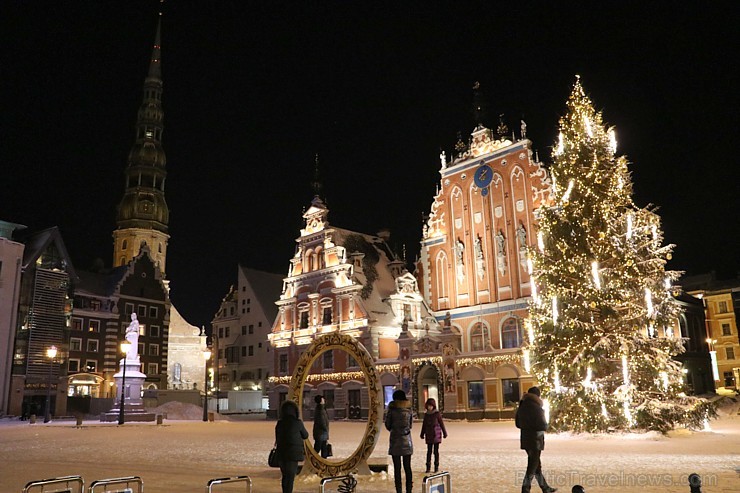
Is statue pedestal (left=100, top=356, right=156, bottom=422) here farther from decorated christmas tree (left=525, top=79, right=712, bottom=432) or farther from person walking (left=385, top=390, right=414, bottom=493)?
person walking (left=385, top=390, right=414, bottom=493)

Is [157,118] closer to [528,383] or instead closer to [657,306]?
[528,383]

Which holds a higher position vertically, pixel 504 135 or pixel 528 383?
pixel 504 135

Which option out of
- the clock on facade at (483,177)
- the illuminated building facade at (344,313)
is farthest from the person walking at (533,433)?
the clock on facade at (483,177)

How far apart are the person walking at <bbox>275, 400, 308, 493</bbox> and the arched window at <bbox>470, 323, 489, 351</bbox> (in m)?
31.9

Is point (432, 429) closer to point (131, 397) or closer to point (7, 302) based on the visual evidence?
point (131, 397)

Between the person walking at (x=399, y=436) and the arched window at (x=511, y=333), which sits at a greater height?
the arched window at (x=511, y=333)

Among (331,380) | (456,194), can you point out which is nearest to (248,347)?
(331,380)

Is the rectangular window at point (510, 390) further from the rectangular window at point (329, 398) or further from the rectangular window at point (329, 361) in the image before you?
the rectangular window at point (329, 361)

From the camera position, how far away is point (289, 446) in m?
9.50

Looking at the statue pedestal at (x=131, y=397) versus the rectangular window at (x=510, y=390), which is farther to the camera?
the statue pedestal at (x=131, y=397)

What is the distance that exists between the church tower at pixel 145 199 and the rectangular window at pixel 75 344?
939 inches

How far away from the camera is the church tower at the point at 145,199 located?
8088 cm

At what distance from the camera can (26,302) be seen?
166 ft

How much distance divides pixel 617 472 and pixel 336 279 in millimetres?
34909
